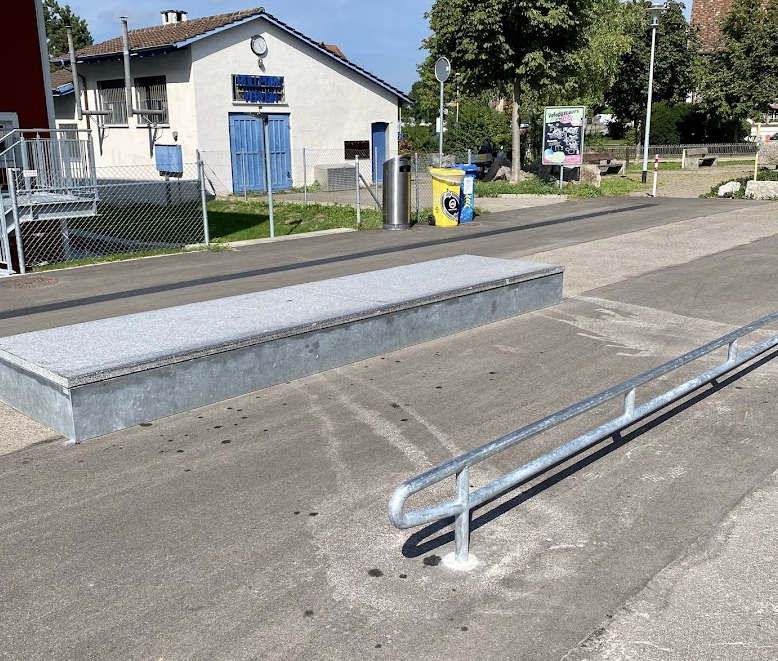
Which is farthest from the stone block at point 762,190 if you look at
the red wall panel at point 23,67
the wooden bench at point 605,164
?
the red wall panel at point 23,67

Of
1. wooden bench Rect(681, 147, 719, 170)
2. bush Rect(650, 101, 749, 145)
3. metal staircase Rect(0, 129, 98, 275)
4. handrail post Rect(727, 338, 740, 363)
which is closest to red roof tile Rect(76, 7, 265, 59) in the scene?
metal staircase Rect(0, 129, 98, 275)

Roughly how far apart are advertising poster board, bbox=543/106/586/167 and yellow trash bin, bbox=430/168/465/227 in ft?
31.9

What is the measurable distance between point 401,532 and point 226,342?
251 cm

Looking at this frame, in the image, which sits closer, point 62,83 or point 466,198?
point 466,198

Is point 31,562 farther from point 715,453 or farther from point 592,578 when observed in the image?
point 715,453

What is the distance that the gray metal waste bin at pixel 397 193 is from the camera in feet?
55.4

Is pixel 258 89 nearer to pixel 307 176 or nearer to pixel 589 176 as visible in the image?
pixel 307 176

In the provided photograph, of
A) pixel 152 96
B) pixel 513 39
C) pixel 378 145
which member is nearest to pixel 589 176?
pixel 513 39

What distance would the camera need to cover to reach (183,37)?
25.8 m

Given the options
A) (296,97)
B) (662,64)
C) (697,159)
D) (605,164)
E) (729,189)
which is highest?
(662,64)

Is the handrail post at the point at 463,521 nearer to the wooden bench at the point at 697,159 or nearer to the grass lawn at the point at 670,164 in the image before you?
the grass lawn at the point at 670,164

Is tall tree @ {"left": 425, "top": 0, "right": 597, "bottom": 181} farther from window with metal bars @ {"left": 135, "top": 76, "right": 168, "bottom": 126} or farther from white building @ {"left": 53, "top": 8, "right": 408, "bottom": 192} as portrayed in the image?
window with metal bars @ {"left": 135, "top": 76, "right": 168, "bottom": 126}

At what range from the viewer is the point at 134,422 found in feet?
18.5

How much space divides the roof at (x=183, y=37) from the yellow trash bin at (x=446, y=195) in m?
12.2
